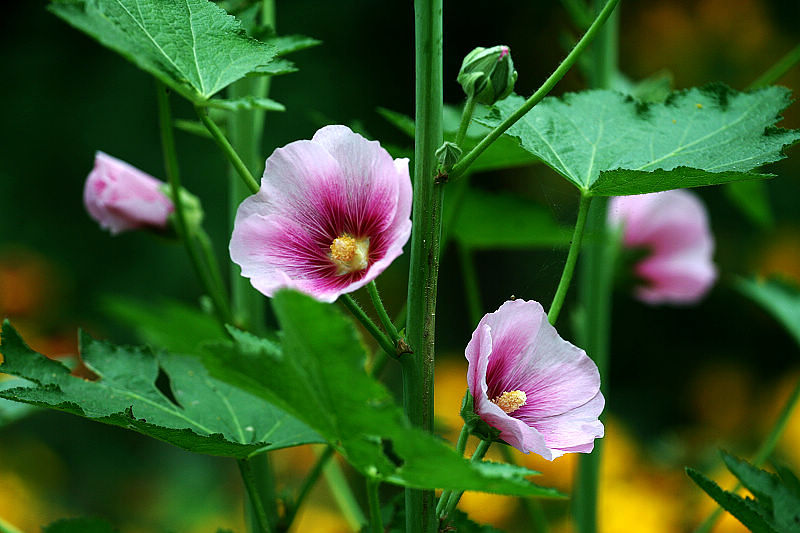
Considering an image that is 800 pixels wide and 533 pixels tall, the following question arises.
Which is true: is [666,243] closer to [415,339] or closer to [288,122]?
[415,339]

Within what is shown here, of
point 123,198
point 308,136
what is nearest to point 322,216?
point 123,198

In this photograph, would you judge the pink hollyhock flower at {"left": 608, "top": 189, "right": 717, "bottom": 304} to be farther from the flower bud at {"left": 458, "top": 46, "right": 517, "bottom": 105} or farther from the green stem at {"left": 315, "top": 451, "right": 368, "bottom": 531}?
the flower bud at {"left": 458, "top": 46, "right": 517, "bottom": 105}

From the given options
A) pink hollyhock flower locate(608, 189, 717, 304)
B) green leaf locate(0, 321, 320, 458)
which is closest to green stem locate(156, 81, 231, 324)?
green leaf locate(0, 321, 320, 458)

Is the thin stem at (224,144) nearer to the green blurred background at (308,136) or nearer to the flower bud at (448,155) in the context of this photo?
the flower bud at (448,155)

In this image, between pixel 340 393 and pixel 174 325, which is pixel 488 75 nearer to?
pixel 340 393

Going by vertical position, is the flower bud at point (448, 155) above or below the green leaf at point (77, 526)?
above

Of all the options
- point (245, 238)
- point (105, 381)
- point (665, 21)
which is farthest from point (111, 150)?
point (245, 238)

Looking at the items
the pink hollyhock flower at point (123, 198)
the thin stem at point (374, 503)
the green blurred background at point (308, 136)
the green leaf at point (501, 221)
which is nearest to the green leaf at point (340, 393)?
the thin stem at point (374, 503)
